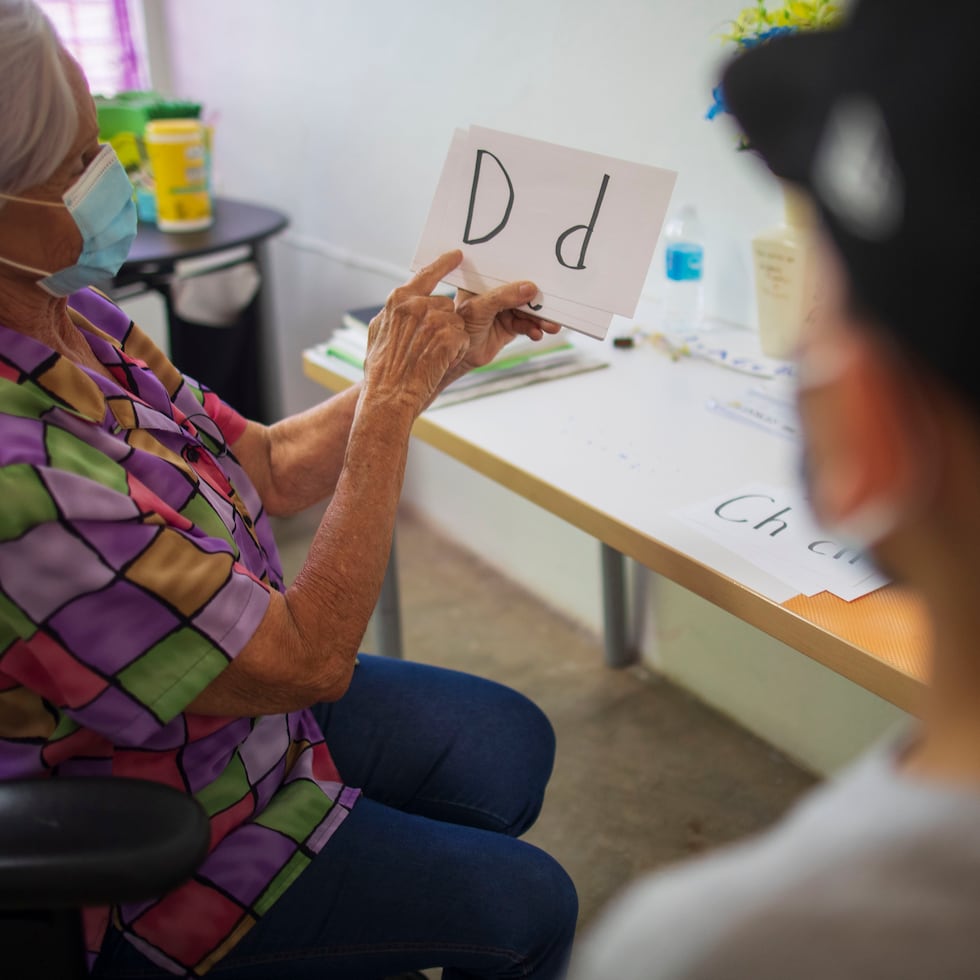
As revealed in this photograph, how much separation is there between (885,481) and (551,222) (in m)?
0.82

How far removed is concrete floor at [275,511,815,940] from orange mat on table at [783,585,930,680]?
0.88 meters

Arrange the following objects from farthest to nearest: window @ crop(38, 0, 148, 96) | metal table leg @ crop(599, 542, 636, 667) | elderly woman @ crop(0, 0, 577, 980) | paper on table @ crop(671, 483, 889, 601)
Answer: window @ crop(38, 0, 148, 96)
metal table leg @ crop(599, 542, 636, 667)
paper on table @ crop(671, 483, 889, 601)
elderly woman @ crop(0, 0, 577, 980)

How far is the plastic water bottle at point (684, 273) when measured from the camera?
1789 mm

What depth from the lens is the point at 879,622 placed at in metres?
1.01

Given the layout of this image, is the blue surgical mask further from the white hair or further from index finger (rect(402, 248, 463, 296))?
index finger (rect(402, 248, 463, 296))

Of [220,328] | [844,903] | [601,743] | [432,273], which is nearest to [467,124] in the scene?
[220,328]

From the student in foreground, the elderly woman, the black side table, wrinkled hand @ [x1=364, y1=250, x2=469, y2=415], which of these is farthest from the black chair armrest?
the black side table

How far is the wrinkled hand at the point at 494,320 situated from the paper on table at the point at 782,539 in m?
0.29

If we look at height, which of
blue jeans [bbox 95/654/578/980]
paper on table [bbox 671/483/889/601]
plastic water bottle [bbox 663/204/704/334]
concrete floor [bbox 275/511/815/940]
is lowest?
concrete floor [bbox 275/511/815/940]

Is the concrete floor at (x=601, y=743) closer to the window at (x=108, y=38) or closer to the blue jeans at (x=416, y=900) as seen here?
the blue jeans at (x=416, y=900)

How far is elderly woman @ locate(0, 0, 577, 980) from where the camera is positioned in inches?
33.9

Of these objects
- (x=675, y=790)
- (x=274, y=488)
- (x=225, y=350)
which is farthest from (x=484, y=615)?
(x=274, y=488)

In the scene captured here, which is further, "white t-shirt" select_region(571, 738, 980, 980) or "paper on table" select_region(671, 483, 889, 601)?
"paper on table" select_region(671, 483, 889, 601)

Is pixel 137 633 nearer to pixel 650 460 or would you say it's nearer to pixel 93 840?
pixel 93 840
